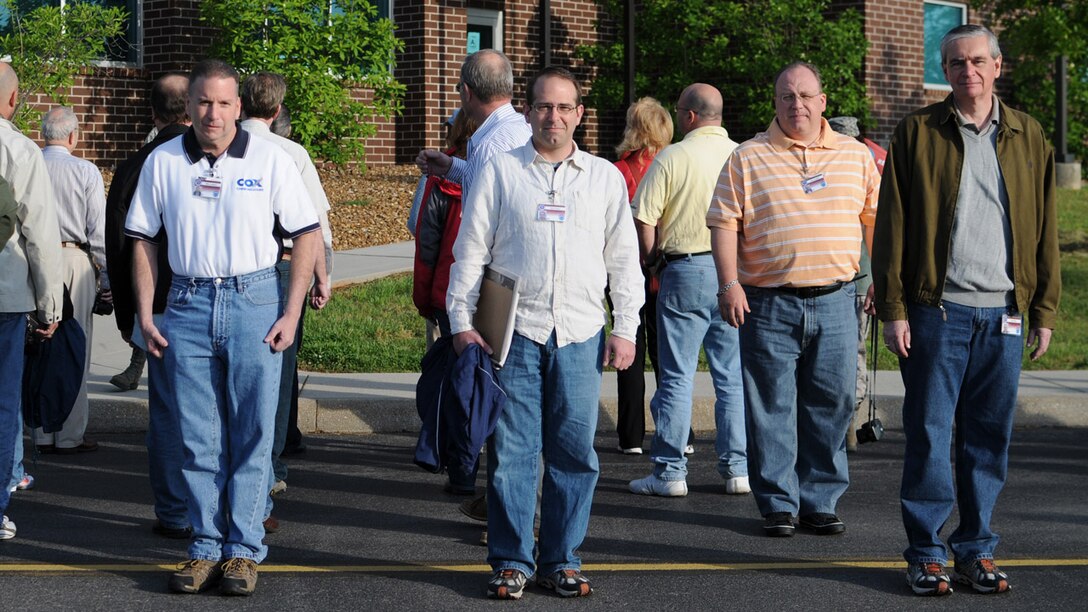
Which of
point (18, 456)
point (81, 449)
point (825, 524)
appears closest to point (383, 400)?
point (81, 449)

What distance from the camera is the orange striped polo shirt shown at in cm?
659

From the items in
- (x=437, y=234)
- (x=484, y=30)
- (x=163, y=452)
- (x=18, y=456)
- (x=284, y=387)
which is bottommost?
(x=18, y=456)

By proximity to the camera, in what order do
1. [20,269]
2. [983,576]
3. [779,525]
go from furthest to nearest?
[779,525] < [20,269] < [983,576]

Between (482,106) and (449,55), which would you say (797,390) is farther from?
(449,55)

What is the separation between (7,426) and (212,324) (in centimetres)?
149

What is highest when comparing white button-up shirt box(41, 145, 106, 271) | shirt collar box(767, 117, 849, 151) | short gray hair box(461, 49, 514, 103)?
short gray hair box(461, 49, 514, 103)

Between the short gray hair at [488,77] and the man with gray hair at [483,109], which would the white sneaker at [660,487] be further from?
the short gray hair at [488,77]

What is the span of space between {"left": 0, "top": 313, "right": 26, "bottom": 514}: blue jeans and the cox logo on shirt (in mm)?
1536

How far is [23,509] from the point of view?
7266mm

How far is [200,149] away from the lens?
573 cm

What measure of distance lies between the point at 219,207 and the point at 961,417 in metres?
3.10

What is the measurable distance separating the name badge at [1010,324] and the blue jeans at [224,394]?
2.88m

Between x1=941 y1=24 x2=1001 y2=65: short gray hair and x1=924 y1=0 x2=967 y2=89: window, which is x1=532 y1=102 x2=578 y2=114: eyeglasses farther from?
x1=924 y1=0 x2=967 y2=89: window

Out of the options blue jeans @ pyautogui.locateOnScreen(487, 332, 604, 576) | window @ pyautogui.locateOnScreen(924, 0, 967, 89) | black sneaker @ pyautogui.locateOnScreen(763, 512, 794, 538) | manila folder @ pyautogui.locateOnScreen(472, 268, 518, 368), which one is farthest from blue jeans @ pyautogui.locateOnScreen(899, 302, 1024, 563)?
window @ pyautogui.locateOnScreen(924, 0, 967, 89)
